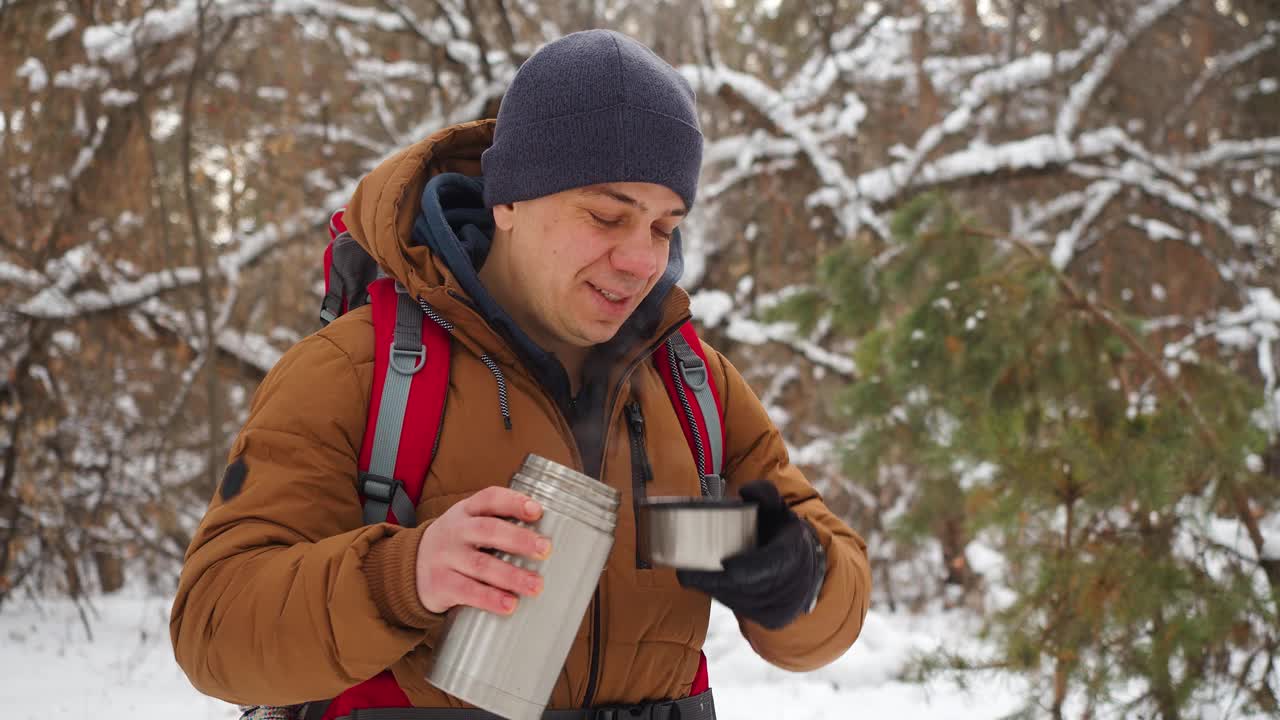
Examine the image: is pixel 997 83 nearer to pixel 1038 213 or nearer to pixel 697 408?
pixel 1038 213

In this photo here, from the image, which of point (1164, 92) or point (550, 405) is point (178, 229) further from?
point (1164, 92)

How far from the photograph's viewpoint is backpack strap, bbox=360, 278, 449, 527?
4.12 feet

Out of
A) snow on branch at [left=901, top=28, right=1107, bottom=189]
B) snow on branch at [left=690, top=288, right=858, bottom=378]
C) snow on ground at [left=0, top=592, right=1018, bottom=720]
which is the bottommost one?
snow on ground at [left=0, top=592, right=1018, bottom=720]

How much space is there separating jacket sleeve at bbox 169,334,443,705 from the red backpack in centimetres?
3

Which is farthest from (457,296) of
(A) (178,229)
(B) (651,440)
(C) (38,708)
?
(A) (178,229)

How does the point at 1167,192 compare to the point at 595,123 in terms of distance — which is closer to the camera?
the point at 595,123

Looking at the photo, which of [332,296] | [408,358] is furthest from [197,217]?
[408,358]

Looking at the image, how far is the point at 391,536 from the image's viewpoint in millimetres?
1150

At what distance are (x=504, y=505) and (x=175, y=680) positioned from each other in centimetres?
450

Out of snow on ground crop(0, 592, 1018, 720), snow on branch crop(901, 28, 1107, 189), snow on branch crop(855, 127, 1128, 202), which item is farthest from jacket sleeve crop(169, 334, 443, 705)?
snow on branch crop(901, 28, 1107, 189)

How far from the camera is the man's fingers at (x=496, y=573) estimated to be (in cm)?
105

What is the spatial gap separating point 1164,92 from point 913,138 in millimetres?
1915

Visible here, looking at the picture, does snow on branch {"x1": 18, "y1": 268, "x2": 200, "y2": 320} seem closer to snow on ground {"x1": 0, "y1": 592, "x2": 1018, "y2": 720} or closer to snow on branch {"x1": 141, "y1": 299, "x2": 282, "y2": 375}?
snow on branch {"x1": 141, "y1": 299, "x2": 282, "y2": 375}

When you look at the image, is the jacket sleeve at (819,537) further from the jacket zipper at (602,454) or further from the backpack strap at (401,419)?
the backpack strap at (401,419)
